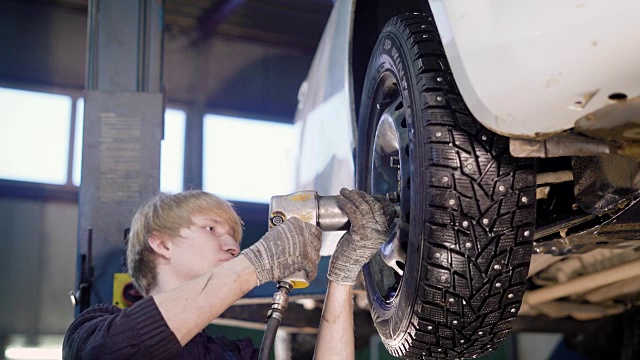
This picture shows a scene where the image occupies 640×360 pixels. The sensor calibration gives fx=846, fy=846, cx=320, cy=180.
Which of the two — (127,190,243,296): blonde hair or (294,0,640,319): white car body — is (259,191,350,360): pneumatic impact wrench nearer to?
(127,190,243,296): blonde hair

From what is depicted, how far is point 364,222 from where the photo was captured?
72.2 inches

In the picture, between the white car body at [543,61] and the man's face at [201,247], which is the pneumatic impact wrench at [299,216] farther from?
the white car body at [543,61]

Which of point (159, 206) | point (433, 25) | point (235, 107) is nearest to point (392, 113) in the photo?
point (433, 25)

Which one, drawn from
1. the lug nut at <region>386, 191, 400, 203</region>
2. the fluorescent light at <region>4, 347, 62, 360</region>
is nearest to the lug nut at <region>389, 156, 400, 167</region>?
the lug nut at <region>386, 191, 400, 203</region>

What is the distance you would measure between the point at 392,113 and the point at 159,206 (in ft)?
2.13

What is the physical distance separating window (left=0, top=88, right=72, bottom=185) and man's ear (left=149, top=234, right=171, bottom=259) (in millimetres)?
5304

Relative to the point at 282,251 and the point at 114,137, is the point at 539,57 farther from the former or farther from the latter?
the point at 114,137

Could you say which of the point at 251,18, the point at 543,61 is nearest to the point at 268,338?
the point at 543,61

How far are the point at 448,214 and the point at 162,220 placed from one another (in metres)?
0.79

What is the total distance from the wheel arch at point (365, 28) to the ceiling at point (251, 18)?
5336 millimetres

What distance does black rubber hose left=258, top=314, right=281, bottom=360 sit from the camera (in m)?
1.73

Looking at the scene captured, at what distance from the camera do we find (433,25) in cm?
185

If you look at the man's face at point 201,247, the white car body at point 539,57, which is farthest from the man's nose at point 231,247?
the white car body at point 539,57

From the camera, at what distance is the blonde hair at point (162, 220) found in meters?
2.10
